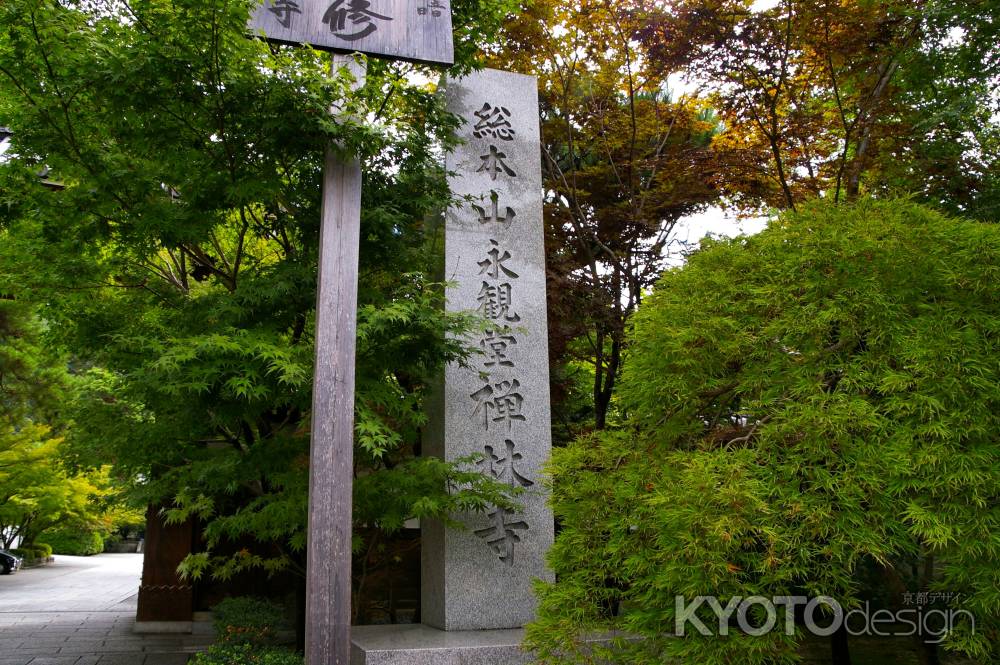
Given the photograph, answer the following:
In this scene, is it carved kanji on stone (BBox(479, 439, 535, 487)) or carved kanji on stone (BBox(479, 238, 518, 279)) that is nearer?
carved kanji on stone (BBox(479, 439, 535, 487))

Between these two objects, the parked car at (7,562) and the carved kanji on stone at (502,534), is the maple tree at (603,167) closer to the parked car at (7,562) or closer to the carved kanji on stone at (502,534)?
the carved kanji on stone at (502,534)

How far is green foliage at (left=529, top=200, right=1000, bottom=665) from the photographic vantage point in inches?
108

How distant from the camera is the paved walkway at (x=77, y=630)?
827cm

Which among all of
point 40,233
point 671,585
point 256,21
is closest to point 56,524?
point 40,233

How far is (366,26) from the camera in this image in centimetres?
476

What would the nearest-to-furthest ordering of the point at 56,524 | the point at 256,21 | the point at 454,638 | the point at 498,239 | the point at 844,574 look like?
1. the point at 844,574
2. the point at 256,21
3. the point at 454,638
4. the point at 498,239
5. the point at 56,524

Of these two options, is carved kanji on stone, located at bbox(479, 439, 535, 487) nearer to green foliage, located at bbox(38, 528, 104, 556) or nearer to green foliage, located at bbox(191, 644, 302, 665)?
green foliage, located at bbox(191, 644, 302, 665)

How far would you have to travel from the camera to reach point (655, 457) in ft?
11.7

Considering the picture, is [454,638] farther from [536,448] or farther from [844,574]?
[844,574]

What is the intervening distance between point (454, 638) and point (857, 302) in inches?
159

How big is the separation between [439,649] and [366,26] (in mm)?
4329

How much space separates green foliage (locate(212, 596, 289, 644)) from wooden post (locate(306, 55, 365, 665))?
337 centimetres

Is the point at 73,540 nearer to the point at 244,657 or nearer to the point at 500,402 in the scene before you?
the point at 244,657
